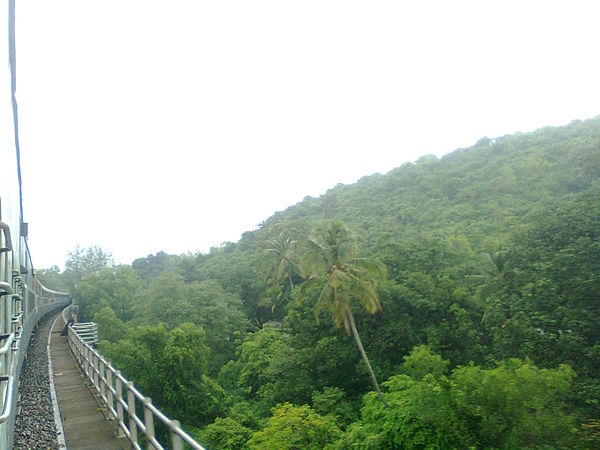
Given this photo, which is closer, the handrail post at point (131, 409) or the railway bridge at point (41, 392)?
the railway bridge at point (41, 392)

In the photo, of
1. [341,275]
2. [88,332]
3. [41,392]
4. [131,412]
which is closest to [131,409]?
[131,412]

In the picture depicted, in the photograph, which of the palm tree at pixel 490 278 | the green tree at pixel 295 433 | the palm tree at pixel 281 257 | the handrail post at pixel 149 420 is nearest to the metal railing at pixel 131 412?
the handrail post at pixel 149 420

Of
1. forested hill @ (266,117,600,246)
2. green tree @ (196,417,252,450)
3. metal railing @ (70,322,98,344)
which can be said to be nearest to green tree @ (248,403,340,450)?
green tree @ (196,417,252,450)

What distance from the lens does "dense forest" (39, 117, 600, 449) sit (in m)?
13.2

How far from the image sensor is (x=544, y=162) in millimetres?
46469

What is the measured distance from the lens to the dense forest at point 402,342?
1320 cm

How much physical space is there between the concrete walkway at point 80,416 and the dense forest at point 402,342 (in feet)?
22.7

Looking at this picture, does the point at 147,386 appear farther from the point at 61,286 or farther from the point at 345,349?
the point at 61,286

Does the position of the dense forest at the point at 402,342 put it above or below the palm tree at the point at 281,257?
below

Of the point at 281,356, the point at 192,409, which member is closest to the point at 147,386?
the point at 192,409

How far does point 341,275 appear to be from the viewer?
19594 millimetres

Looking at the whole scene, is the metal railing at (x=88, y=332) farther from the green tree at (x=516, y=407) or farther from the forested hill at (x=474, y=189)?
the forested hill at (x=474, y=189)

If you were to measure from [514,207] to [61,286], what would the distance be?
65.9 m

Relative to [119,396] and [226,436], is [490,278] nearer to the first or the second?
[226,436]
